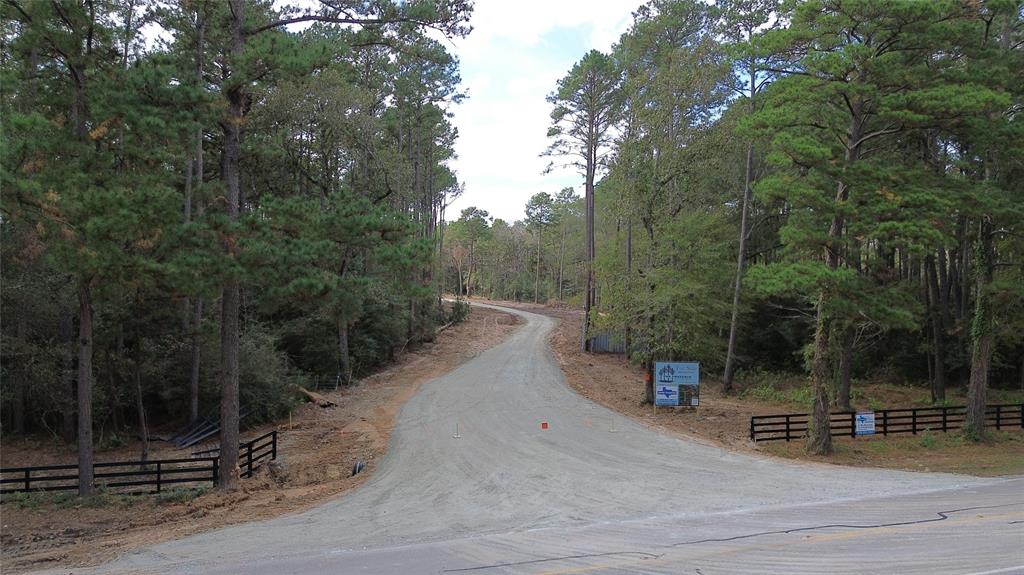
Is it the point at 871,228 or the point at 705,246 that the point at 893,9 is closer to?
the point at 871,228

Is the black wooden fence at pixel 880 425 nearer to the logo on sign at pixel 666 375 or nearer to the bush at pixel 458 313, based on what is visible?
the logo on sign at pixel 666 375

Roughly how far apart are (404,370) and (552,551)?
24.8m

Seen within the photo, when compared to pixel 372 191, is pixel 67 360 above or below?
below

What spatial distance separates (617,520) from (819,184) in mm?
10719

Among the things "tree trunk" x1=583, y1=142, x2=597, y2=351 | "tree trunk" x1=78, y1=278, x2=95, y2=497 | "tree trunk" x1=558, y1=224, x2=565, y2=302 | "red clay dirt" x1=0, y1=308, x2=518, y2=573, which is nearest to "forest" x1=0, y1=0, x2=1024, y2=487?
"tree trunk" x1=78, y1=278, x2=95, y2=497

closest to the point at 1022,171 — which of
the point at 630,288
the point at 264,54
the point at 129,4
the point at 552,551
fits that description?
the point at 630,288

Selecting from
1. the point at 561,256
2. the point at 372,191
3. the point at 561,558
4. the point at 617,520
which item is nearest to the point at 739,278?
the point at 372,191

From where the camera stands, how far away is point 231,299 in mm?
12852

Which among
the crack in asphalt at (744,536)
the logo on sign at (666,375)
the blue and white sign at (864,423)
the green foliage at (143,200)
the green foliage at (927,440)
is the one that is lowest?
the green foliage at (927,440)

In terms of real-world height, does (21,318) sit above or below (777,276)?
below

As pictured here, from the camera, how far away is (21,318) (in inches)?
671

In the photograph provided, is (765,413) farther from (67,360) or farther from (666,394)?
(67,360)

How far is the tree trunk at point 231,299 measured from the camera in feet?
39.5

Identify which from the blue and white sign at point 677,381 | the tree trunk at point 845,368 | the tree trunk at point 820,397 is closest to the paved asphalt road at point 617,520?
the tree trunk at point 820,397
